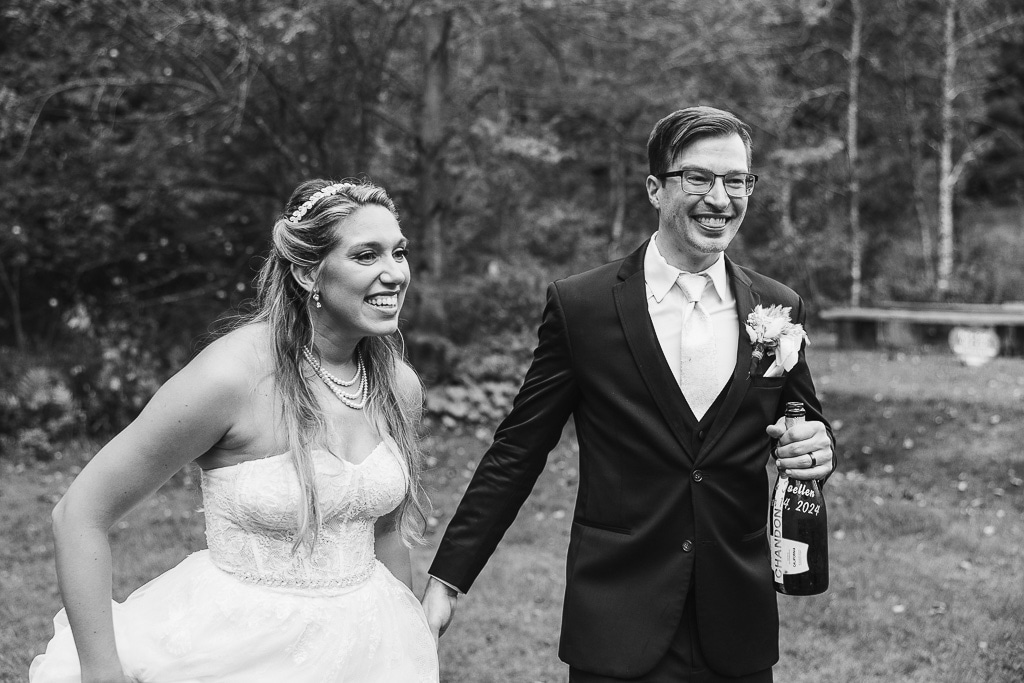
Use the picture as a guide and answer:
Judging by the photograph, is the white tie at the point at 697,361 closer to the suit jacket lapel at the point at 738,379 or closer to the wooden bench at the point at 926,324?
the suit jacket lapel at the point at 738,379

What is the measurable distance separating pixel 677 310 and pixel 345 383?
3.39 ft

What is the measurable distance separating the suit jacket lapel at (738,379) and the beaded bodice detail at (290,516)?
931 mm

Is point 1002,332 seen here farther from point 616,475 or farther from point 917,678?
point 616,475

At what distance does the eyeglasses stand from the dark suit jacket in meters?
0.29

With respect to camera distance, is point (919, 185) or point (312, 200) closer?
point (312, 200)

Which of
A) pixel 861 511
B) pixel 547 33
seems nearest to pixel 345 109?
pixel 547 33

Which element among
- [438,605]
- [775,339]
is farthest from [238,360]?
[775,339]

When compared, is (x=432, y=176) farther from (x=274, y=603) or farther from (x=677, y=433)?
(x=274, y=603)

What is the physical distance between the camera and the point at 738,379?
2807mm

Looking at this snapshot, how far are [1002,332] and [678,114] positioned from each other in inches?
487

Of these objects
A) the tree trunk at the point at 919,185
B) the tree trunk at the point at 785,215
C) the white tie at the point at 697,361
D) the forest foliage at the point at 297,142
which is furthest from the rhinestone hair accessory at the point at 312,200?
the tree trunk at the point at 919,185

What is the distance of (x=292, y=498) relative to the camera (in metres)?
2.62

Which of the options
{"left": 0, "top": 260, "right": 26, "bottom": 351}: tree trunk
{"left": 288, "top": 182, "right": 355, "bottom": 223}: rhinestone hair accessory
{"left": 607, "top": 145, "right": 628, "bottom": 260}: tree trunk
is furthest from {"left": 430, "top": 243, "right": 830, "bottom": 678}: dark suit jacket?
{"left": 0, "top": 260, "right": 26, "bottom": 351}: tree trunk

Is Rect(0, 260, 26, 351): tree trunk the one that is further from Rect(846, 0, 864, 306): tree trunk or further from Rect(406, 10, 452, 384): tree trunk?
Rect(846, 0, 864, 306): tree trunk
